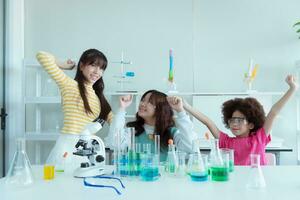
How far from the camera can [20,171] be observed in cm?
128

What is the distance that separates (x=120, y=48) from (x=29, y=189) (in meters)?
2.07

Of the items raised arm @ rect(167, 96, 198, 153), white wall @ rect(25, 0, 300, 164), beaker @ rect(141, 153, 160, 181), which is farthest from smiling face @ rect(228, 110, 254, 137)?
white wall @ rect(25, 0, 300, 164)

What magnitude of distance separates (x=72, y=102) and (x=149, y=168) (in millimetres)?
885

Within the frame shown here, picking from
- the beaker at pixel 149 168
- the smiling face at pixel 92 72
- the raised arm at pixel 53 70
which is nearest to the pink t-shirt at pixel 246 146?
the beaker at pixel 149 168

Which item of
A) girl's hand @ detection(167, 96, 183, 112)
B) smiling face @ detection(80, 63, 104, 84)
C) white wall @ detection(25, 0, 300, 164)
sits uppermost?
white wall @ detection(25, 0, 300, 164)

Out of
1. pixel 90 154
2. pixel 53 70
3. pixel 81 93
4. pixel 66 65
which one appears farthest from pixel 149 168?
pixel 66 65

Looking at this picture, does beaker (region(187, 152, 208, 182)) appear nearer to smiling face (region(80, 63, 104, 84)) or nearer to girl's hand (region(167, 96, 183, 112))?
girl's hand (region(167, 96, 183, 112))

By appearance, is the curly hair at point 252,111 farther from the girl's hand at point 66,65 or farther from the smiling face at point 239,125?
the girl's hand at point 66,65

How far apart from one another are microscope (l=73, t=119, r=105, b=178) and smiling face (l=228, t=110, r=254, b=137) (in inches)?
34.7

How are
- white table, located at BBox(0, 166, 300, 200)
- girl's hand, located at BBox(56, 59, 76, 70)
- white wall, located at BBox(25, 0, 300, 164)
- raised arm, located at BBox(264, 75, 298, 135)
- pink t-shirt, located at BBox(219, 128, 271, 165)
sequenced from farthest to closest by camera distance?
white wall, located at BBox(25, 0, 300, 164), girl's hand, located at BBox(56, 59, 76, 70), pink t-shirt, located at BBox(219, 128, 271, 165), raised arm, located at BBox(264, 75, 298, 135), white table, located at BBox(0, 166, 300, 200)

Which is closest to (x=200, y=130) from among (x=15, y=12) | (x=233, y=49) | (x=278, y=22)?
(x=233, y=49)

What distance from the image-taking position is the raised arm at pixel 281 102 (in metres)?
1.72

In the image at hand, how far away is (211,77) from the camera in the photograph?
303 centimetres

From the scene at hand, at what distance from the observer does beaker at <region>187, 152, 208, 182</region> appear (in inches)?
51.2
